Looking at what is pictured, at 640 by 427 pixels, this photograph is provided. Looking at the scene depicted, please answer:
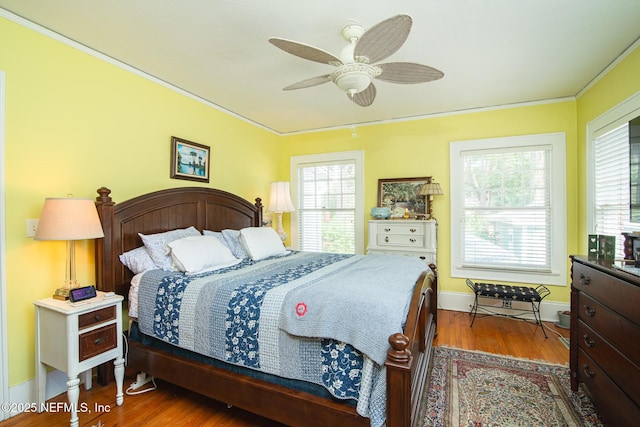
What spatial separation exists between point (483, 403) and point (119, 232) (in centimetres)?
297

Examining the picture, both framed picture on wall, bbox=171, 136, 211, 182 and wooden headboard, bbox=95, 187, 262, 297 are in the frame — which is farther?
framed picture on wall, bbox=171, 136, 211, 182

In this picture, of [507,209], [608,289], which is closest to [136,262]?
[608,289]

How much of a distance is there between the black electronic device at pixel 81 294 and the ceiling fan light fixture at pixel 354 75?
2173 millimetres

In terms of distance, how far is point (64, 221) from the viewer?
183 centimetres

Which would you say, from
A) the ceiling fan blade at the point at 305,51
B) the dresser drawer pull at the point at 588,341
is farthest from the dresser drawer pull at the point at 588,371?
the ceiling fan blade at the point at 305,51

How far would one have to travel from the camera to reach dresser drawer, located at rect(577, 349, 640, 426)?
144 centimetres

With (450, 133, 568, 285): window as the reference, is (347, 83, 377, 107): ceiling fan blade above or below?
above

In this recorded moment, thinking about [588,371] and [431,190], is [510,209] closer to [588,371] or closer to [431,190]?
[431,190]

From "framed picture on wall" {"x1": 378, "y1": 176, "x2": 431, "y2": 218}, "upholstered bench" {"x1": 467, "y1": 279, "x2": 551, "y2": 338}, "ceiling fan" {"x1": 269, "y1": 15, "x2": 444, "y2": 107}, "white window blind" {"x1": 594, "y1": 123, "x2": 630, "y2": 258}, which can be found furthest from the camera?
"framed picture on wall" {"x1": 378, "y1": 176, "x2": 431, "y2": 218}

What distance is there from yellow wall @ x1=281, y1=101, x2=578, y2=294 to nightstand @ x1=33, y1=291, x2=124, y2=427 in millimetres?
3273

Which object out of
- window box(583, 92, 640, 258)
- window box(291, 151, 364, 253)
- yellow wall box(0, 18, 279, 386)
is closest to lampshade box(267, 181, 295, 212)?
window box(291, 151, 364, 253)

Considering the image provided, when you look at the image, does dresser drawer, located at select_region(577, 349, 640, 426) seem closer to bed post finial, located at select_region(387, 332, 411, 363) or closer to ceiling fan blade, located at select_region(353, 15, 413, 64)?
bed post finial, located at select_region(387, 332, 411, 363)

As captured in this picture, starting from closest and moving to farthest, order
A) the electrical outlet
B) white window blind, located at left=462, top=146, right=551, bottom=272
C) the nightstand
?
the nightstand → the electrical outlet → white window blind, located at left=462, top=146, right=551, bottom=272

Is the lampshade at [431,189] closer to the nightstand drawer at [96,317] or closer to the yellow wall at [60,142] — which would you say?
the yellow wall at [60,142]
